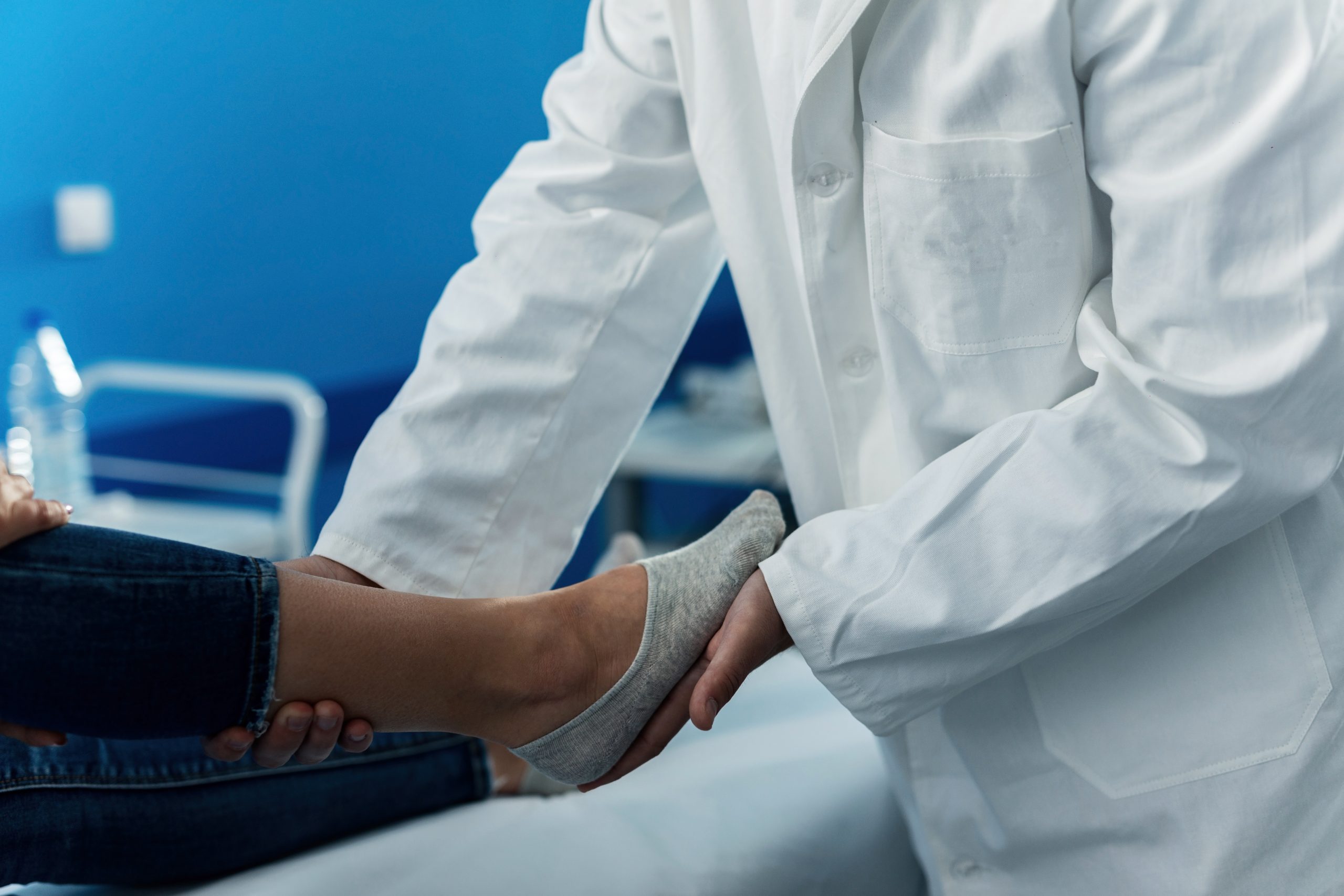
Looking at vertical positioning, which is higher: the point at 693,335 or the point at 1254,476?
the point at 1254,476

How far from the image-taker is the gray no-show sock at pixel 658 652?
0.92 meters

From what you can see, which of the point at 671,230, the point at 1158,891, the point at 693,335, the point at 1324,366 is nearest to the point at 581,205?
the point at 671,230

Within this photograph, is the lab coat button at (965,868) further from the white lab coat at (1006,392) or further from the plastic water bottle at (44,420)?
the plastic water bottle at (44,420)

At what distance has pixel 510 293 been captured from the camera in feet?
3.55

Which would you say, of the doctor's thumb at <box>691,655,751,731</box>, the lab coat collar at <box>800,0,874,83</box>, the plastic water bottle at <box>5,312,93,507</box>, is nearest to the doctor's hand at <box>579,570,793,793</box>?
the doctor's thumb at <box>691,655,751,731</box>

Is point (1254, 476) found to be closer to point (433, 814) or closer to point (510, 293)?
point (510, 293)

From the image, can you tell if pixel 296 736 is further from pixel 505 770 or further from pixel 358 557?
pixel 505 770

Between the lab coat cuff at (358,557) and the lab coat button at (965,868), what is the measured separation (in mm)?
541

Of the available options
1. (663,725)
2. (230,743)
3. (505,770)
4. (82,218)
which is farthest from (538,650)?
(82,218)

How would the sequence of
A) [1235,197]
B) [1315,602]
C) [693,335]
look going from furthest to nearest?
1. [693,335]
2. [1315,602]
3. [1235,197]

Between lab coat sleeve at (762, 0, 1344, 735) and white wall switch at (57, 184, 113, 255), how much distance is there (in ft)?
7.01

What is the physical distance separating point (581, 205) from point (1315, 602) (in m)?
0.73

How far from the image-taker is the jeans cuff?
773mm

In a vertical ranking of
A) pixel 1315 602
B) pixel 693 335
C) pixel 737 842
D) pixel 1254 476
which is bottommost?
pixel 693 335
